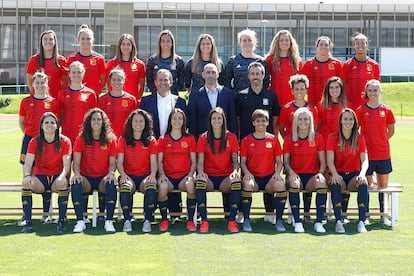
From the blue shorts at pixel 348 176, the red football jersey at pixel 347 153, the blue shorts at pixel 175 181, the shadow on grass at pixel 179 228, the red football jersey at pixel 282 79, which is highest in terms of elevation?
the red football jersey at pixel 282 79

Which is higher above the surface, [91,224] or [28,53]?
[28,53]

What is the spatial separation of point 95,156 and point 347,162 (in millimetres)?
3012

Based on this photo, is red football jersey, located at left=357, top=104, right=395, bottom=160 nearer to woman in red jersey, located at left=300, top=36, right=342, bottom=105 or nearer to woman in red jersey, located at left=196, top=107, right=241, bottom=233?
woman in red jersey, located at left=300, top=36, right=342, bottom=105

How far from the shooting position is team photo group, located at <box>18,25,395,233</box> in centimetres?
785

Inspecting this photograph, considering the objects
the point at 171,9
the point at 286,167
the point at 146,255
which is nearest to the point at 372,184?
the point at 286,167

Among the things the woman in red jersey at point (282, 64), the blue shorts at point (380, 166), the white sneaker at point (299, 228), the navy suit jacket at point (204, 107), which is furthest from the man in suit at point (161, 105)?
the blue shorts at point (380, 166)

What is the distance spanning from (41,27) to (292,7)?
20.4 meters

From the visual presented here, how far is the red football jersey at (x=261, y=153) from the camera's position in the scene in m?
8.05

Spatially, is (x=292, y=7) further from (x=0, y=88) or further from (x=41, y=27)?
(x=0, y=88)

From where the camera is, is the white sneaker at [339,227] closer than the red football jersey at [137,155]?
Yes

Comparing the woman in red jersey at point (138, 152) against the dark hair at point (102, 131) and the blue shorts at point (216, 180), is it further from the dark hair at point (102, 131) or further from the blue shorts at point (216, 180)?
the blue shorts at point (216, 180)

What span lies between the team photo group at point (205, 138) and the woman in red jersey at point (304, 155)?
0.5 inches

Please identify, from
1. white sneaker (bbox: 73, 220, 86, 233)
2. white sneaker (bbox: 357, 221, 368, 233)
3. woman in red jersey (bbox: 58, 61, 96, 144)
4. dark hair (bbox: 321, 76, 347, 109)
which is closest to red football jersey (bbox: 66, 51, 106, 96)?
woman in red jersey (bbox: 58, 61, 96, 144)

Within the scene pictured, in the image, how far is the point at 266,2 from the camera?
2210 inches
